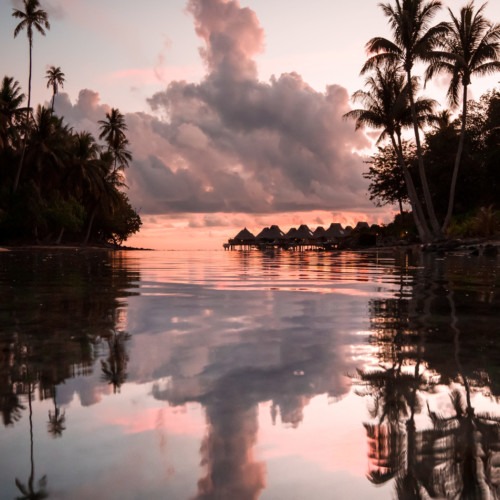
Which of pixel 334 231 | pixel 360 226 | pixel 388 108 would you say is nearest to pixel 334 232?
pixel 334 231

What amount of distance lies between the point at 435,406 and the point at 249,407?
811mm

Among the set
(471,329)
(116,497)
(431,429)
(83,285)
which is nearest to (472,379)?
(431,429)

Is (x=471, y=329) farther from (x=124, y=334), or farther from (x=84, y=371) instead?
(x=84, y=371)

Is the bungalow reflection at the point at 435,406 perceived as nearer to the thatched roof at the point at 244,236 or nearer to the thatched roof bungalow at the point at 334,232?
the thatched roof bungalow at the point at 334,232

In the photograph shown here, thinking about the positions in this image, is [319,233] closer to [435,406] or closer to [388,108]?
[388,108]

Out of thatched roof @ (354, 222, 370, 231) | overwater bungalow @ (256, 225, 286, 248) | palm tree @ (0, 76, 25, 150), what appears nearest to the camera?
palm tree @ (0, 76, 25, 150)

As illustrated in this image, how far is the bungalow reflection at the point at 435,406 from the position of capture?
1809 millimetres

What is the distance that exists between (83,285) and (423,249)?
21997mm

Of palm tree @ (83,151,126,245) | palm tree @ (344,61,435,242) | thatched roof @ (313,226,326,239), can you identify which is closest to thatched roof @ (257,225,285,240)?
thatched roof @ (313,226,326,239)

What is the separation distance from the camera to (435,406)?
252 centimetres

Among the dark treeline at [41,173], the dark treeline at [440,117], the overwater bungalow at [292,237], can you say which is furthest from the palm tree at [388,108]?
the overwater bungalow at [292,237]

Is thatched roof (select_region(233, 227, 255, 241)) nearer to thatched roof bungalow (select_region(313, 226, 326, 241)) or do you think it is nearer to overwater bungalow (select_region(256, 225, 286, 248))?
overwater bungalow (select_region(256, 225, 286, 248))

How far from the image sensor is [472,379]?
9.85ft

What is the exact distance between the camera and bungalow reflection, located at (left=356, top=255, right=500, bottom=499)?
1.81 meters
